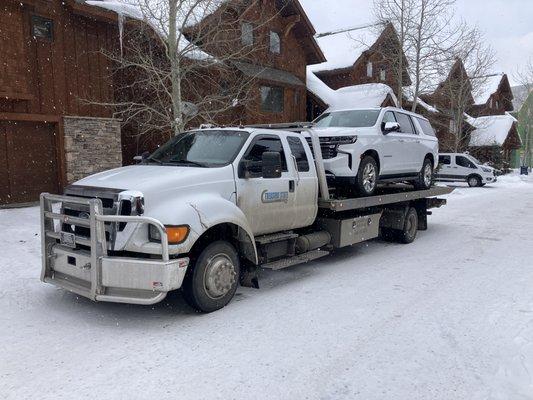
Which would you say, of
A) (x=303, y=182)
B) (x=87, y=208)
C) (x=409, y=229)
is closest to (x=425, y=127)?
(x=409, y=229)

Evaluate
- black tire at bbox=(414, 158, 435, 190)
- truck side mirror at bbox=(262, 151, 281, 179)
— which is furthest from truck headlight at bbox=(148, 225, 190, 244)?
black tire at bbox=(414, 158, 435, 190)

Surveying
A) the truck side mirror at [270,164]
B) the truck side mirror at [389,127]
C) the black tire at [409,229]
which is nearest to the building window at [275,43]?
the black tire at [409,229]

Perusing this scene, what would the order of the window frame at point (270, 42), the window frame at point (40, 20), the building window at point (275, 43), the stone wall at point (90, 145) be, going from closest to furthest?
1. the window frame at point (40, 20)
2. the stone wall at point (90, 145)
3. the window frame at point (270, 42)
4. the building window at point (275, 43)

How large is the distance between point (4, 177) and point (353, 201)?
10.4 m

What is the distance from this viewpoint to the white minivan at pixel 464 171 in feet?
87.7

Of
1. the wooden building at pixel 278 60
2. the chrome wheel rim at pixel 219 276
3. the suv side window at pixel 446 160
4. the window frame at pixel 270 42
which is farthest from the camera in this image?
the suv side window at pixel 446 160

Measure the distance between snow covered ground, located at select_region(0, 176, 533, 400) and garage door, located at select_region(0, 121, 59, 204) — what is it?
266 inches

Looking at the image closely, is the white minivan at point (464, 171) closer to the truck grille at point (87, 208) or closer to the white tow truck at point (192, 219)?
the white tow truck at point (192, 219)

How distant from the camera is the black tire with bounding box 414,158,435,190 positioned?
10203 millimetres

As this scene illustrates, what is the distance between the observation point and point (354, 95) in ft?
90.5

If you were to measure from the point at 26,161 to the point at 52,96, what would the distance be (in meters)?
2.12

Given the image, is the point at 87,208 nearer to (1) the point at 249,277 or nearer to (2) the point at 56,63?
(1) the point at 249,277

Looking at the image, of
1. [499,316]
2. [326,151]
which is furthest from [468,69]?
[499,316]

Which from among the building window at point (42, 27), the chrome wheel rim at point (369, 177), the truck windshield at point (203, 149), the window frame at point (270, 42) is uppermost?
the window frame at point (270, 42)
